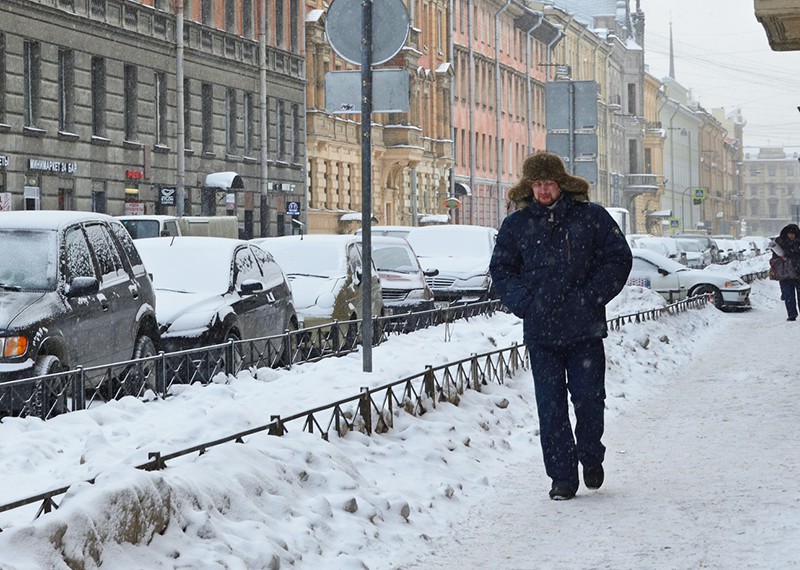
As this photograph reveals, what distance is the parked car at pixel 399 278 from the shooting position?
23.8 metres

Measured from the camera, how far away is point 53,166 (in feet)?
109

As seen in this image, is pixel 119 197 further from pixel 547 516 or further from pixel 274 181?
pixel 547 516

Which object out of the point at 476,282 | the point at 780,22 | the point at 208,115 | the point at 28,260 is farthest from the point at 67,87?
the point at 28,260

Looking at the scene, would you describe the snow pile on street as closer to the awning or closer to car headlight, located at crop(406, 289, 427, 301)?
car headlight, located at crop(406, 289, 427, 301)

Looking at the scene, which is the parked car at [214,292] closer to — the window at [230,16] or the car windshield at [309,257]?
the car windshield at [309,257]

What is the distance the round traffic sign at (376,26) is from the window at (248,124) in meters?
33.7

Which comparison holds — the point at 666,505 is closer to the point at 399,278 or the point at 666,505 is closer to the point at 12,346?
the point at 12,346

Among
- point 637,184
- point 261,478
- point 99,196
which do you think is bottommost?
point 261,478

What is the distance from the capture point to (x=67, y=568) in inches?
223

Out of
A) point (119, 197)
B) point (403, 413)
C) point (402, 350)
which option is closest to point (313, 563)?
point (403, 413)

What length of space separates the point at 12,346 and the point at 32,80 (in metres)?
23.3

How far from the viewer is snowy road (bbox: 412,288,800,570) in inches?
281

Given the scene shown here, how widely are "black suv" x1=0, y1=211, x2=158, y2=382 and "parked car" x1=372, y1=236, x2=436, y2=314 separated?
10346 millimetres

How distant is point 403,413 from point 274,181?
38.2m
